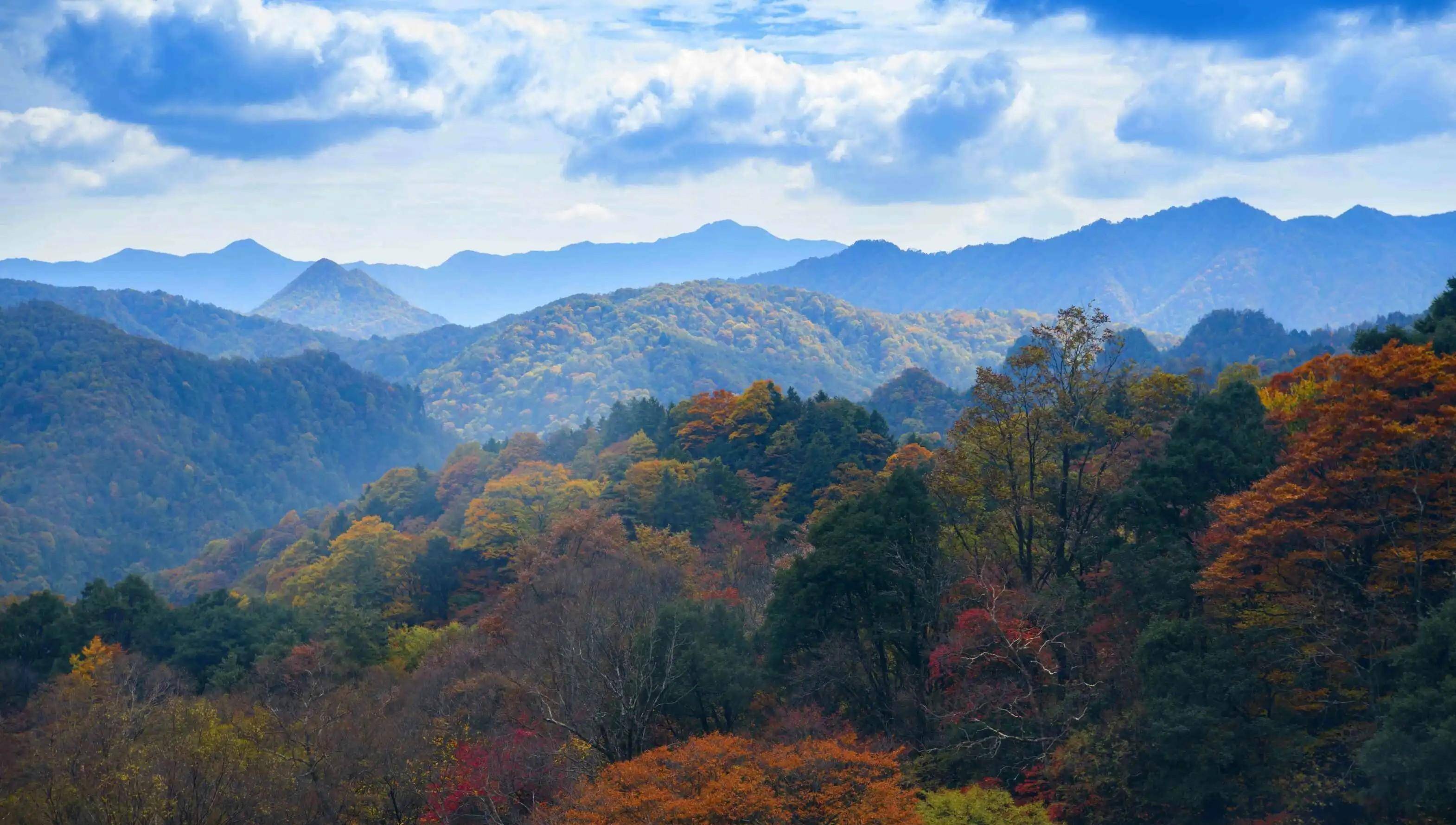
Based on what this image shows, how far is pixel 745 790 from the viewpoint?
19.0 meters

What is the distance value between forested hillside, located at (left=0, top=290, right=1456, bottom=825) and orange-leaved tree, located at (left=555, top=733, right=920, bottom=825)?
7 cm

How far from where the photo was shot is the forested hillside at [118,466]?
5477 inches

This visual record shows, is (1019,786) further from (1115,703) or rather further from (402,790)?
(402,790)

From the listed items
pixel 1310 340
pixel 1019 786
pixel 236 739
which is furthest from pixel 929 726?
pixel 1310 340

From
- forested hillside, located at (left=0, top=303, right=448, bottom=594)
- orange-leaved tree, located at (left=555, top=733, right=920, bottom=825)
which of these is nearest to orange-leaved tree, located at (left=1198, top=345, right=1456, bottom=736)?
orange-leaved tree, located at (left=555, top=733, right=920, bottom=825)

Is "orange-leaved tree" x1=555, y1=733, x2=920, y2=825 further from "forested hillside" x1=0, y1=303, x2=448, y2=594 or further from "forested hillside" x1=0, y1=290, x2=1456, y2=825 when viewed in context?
"forested hillside" x1=0, y1=303, x2=448, y2=594

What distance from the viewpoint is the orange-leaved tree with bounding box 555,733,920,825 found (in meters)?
19.0

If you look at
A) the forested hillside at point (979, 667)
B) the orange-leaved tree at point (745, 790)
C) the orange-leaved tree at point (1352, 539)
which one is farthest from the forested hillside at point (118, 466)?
A: the orange-leaved tree at point (1352, 539)

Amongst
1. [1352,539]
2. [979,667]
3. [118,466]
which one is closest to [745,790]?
[979,667]

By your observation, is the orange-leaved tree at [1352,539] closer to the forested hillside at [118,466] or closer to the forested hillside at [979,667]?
the forested hillside at [979,667]

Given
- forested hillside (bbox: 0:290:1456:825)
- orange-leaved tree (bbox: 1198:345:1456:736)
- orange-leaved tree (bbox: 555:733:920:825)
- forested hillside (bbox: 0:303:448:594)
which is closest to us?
orange-leaved tree (bbox: 555:733:920:825)

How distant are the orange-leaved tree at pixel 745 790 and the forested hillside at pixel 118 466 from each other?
126433 millimetres

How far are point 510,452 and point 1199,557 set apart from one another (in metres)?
69.7

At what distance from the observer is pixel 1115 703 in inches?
923
